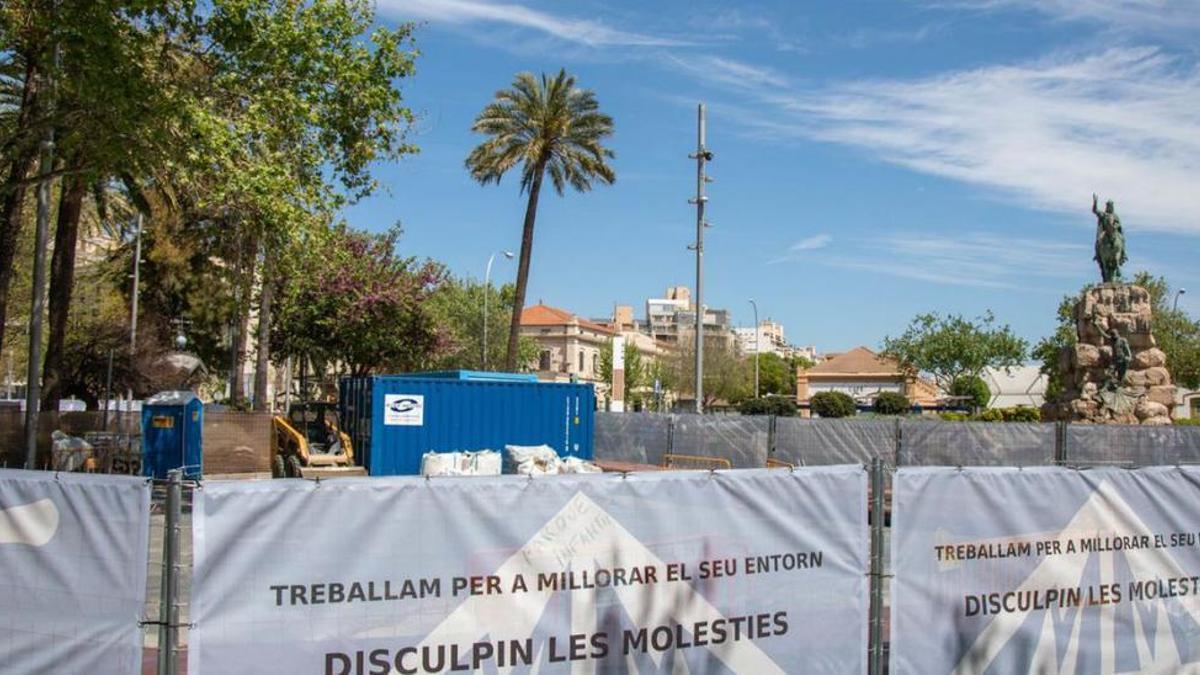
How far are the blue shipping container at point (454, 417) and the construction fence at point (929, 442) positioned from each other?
3.71 m

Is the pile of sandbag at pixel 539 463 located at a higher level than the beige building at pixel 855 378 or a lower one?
lower

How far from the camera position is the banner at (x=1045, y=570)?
6418 millimetres

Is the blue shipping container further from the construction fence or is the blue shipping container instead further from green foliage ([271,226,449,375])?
green foliage ([271,226,449,375])

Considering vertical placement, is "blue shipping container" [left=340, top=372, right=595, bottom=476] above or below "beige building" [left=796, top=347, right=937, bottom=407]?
below

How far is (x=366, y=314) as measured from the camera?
44281 mm

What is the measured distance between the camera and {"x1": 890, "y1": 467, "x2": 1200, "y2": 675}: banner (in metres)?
6.42

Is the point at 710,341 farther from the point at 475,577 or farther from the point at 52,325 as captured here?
the point at 475,577

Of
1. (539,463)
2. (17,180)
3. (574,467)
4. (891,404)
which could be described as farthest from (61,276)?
(891,404)

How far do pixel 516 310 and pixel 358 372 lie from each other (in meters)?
11.7

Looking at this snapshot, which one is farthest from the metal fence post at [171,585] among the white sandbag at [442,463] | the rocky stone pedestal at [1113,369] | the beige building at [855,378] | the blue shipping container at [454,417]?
the beige building at [855,378]

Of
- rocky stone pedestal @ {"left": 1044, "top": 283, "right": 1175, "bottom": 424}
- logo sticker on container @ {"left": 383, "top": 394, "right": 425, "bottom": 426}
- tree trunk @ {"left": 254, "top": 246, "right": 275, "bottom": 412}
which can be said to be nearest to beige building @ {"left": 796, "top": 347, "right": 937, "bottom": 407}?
rocky stone pedestal @ {"left": 1044, "top": 283, "right": 1175, "bottom": 424}

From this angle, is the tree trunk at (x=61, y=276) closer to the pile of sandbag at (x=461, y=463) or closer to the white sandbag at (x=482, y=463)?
the pile of sandbag at (x=461, y=463)

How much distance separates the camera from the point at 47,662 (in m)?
5.16

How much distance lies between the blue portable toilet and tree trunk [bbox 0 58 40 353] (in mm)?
3410
